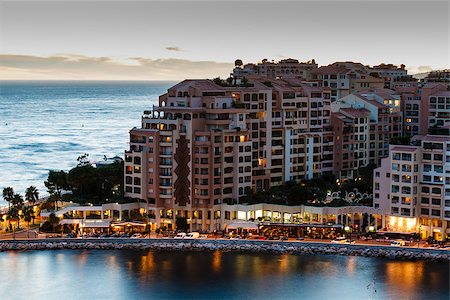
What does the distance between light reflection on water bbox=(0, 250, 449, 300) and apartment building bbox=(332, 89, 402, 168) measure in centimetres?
1690

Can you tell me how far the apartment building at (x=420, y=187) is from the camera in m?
38.5

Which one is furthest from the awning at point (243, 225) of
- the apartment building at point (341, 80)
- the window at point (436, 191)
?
the apartment building at point (341, 80)

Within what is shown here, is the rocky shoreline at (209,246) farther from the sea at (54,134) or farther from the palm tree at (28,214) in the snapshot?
the sea at (54,134)

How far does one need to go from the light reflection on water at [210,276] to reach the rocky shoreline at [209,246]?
58 centimetres

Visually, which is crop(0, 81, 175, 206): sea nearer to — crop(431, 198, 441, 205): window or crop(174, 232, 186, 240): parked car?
crop(174, 232, 186, 240): parked car

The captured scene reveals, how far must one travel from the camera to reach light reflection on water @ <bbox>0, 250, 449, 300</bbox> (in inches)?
1254

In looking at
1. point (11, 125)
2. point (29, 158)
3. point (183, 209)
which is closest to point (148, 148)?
point (183, 209)

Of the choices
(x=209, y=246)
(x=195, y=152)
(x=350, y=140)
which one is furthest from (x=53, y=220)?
(x=350, y=140)

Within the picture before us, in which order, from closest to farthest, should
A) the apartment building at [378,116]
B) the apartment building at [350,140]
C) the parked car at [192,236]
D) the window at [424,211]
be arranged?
the window at [424,211] → the parked car at [192,236] → the apartment building at [350,140] → the apartment building at [378,116]

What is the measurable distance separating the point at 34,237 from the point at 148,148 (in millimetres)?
6550

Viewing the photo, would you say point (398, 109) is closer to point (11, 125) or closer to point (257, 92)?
point (257, 92)

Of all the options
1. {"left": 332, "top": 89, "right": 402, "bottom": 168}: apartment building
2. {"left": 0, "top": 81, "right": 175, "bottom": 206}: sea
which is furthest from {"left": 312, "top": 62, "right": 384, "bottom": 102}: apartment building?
{"left": 0, "top": 81, "right": 175, "bottom": 206}: sea

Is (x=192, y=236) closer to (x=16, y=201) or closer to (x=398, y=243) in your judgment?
(x=398, y=243)

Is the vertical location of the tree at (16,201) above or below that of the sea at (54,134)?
below
